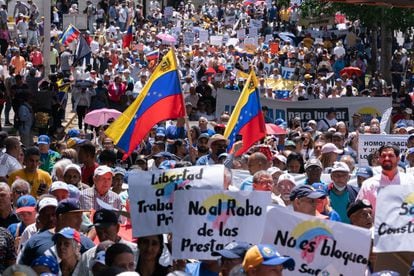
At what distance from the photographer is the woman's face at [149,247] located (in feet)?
31.4

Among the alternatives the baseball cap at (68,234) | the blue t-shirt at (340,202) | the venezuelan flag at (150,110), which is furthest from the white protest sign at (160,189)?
the venezuelan flag at (150,110)

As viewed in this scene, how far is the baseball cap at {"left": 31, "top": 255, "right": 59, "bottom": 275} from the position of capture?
930 cm

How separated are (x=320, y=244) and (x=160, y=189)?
1.69 meters

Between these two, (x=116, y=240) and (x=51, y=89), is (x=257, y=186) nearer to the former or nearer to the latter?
(x=116, y=240)

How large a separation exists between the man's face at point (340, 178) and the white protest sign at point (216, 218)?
125 inches

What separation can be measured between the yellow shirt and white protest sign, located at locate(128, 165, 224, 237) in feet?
11.5

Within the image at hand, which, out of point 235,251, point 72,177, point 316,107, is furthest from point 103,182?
point 316,107

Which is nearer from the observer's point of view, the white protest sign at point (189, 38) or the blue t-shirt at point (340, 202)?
the blue t-shirt at point (340, 202)

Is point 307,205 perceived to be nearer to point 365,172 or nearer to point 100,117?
point 365,172

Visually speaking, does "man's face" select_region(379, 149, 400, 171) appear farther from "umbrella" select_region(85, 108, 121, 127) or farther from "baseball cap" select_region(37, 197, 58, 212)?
"umbrella" select_region(85, 108, 121, 127)

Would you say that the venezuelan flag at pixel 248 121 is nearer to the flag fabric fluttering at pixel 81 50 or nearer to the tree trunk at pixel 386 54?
the flag fabric fluttering at pixel 81 50

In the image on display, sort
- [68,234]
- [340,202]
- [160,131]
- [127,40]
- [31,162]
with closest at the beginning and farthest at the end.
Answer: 1. [68,234]
2. [340,202]
3. [31,162]
4. [160,131]
5. [127,40]

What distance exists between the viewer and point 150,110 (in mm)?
14836

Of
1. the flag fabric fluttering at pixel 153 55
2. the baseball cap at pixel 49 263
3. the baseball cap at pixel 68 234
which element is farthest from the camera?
the flag fabric fluttering at pixel 153 55
